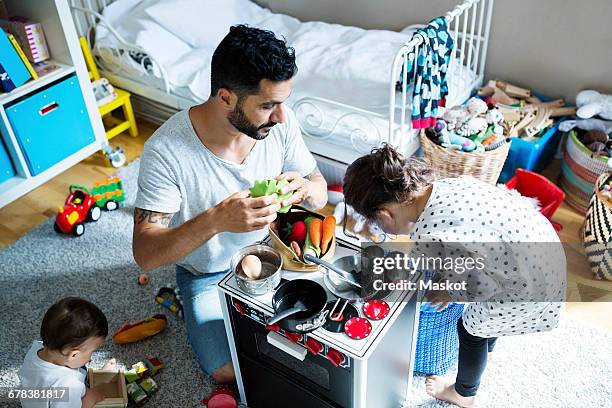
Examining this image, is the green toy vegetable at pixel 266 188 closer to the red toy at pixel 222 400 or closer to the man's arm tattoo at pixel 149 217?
the man's arm tattoo at pixel 149 217

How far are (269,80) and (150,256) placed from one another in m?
0.54

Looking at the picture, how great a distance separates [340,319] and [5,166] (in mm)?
1842

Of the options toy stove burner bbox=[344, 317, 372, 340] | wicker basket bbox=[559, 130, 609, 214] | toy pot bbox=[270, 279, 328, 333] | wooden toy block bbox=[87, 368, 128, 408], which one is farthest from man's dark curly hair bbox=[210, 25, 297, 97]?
wicker basket bbox=[559, 130, 609, 214]

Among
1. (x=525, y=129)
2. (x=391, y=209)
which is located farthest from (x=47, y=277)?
(x=525, y=129)

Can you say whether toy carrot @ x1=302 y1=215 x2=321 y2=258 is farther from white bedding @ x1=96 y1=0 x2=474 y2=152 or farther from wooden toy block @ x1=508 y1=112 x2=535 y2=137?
wooden toy block @ x1=508 y1=112 x2=535 y2=137

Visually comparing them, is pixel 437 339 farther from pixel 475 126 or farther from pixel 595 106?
pixel 595 106

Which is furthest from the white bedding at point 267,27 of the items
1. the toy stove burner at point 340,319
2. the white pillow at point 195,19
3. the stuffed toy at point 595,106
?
the toy stove burner at point 340,319

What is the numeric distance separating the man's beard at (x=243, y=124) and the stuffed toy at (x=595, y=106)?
5.17 feet

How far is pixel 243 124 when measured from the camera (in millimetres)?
1398

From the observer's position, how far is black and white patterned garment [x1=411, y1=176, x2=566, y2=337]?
1.27 metres

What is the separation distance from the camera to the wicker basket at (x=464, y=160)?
2150 mm

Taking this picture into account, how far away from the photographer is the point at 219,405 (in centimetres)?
162

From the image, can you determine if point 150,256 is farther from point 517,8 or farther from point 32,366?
point 517,8

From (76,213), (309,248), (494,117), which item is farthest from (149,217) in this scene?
(494,117)
